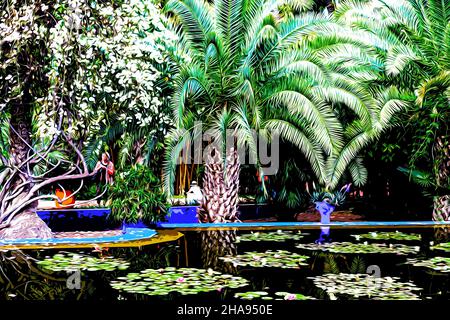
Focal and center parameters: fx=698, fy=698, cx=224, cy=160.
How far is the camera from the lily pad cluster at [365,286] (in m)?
7.98

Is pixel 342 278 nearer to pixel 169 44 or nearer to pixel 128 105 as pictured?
pixel 128 105

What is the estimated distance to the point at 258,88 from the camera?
1527 cm

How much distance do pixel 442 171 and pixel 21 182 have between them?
377 inches

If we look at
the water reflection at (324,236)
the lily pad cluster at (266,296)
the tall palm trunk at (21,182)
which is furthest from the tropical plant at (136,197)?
the lily pad cluster at (266,296)

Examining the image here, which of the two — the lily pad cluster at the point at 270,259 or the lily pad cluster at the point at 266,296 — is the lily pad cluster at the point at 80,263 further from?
the lily pad cluster at the point at 266,296

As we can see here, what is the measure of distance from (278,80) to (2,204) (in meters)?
6.29

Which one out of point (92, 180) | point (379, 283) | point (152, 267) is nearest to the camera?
point (379, 283)

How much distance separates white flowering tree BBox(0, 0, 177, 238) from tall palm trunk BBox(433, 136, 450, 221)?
711 cm

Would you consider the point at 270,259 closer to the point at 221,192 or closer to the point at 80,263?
the point at 80,263

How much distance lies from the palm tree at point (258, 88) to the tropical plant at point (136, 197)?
741mm

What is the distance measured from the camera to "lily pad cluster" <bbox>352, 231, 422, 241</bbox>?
13633 millimetres

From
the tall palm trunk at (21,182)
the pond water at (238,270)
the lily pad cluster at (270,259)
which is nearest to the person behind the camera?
the pond water at (238,270)

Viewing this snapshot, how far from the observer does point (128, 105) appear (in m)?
12.8
